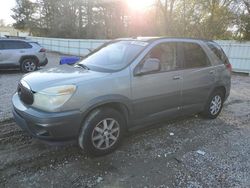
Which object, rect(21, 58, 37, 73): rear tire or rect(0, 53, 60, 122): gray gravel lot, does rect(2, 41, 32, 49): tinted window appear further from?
rect(0, 53, 60, 122): gray gravel lot

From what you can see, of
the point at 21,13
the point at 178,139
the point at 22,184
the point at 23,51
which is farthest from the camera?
the point at 21,13

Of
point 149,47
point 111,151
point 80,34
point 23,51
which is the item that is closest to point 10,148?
point 111,151

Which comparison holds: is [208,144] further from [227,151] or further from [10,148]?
[10,148]

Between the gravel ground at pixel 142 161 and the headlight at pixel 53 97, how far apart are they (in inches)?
32.6

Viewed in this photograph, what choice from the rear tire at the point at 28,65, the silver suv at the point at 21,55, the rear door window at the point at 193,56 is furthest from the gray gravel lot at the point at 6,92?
the rear door window at the point at 193,56

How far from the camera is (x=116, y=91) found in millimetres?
3422

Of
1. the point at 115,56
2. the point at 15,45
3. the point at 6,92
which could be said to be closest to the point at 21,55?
the point at 15,45

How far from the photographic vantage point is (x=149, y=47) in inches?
154

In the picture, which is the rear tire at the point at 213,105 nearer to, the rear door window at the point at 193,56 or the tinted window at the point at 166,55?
the rear door window at the point at 193,56

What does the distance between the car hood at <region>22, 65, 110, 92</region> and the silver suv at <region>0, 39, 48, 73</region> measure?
749 cm

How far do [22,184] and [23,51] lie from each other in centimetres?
890

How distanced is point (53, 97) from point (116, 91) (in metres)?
0.88

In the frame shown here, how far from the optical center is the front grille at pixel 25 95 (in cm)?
323

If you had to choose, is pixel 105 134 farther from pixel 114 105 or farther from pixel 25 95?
pixel 25 95
